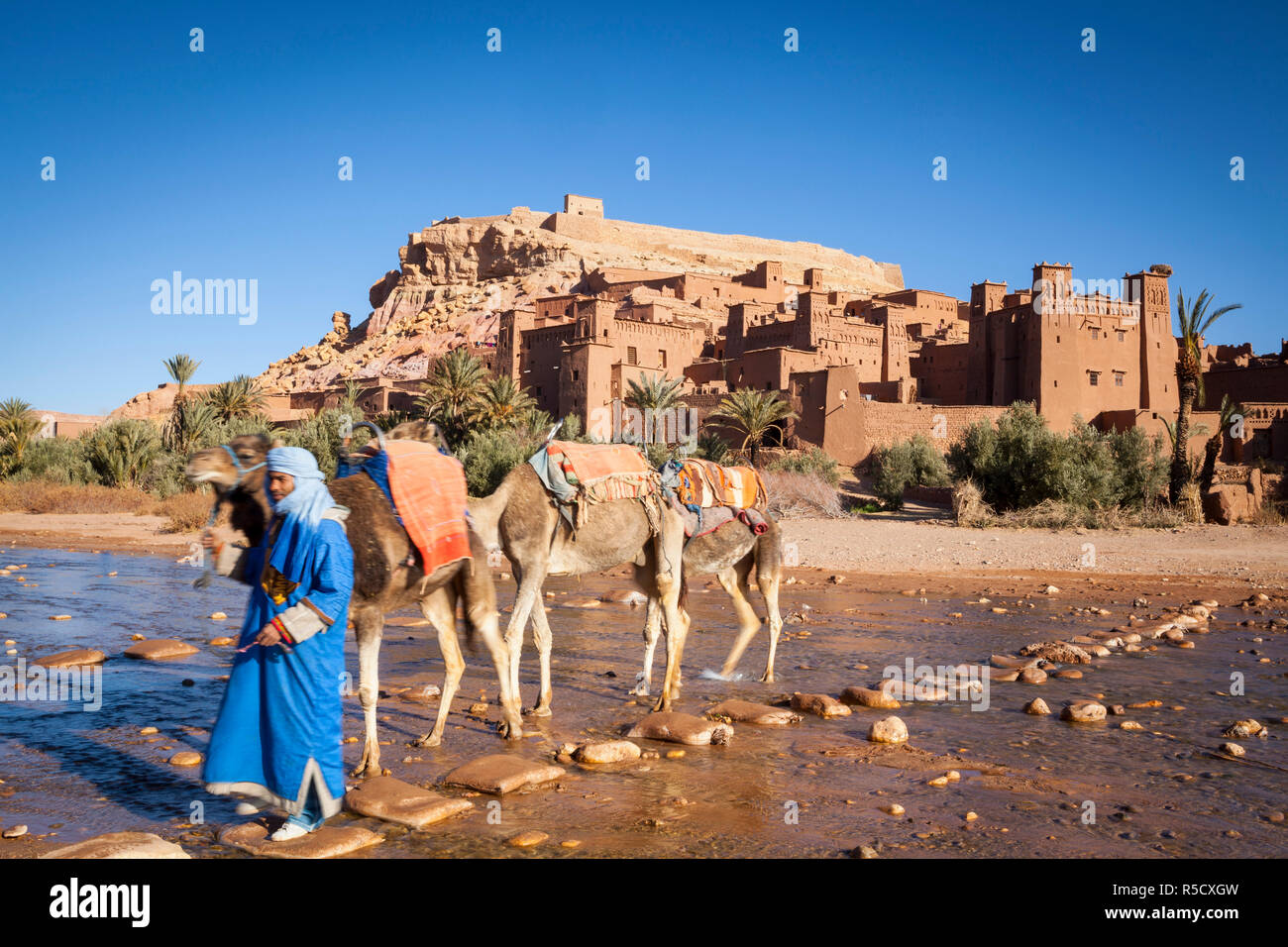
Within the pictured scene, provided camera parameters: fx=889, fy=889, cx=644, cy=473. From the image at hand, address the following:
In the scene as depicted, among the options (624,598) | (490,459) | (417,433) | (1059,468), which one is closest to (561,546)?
(417,433)

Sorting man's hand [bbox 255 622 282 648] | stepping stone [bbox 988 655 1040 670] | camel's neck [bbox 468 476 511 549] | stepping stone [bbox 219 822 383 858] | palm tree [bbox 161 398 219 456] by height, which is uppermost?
palm tree [bbox 161 398 219 456]

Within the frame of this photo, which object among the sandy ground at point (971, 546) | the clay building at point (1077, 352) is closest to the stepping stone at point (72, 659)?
the sandy ground at point (971, 546)

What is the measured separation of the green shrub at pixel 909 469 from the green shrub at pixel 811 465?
5.15ft

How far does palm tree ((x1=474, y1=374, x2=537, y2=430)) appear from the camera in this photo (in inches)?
1467

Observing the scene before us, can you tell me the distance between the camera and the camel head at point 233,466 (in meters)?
4.62

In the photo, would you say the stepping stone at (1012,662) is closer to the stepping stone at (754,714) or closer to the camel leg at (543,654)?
the stepping stone at (754,714)

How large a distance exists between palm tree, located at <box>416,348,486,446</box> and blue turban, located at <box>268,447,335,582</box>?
111 feet

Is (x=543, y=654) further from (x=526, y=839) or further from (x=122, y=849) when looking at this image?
(x=122, y=849)

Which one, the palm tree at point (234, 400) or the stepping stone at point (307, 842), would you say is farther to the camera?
the palm tree at point (234, 400)

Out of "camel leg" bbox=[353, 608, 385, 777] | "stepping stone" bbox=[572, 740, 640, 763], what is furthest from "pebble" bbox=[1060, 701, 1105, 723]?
"camel leg" bbox=[353, 608, 385, 777]

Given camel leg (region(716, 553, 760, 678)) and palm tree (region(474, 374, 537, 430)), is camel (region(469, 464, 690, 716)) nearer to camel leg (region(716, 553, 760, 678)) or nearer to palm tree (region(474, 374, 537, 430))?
camel leg (region(716, 553, 760, 678))

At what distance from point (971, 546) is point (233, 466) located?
18604 mm

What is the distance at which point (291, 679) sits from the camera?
14.4 ft

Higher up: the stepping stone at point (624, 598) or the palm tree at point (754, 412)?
the palm tree at point (754, 412)
